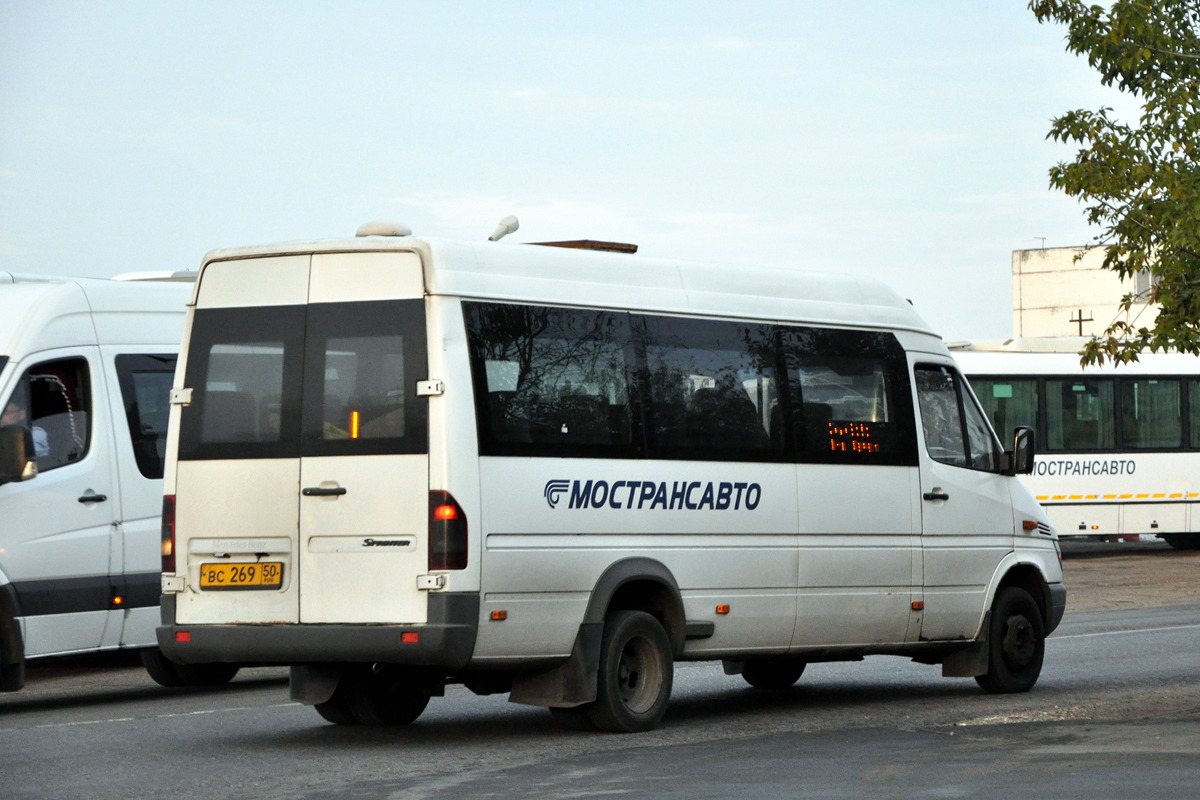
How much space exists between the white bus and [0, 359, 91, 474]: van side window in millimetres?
21237

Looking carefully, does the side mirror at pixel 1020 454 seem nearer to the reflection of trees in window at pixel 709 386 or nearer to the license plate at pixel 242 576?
the reflection of trees in window at pixel 709 386

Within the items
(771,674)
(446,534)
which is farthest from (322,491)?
(771,674)

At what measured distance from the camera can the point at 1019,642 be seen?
1364cm

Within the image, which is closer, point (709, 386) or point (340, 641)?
point (340, 641)

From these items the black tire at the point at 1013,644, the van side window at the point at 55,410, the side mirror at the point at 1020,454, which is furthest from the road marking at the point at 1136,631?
the van side window at the point at 55,410

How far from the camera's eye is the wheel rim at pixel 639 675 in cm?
1127

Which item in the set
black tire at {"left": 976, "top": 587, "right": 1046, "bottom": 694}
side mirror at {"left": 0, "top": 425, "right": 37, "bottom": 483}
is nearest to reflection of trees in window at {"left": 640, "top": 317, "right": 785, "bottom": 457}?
black tire at {"left": 976, "top": 587, "right": 1046, "bottom": 694}

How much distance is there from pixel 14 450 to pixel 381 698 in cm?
295

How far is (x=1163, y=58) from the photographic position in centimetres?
1742

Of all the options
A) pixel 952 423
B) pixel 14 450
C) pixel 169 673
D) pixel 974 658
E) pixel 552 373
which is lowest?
pixel 169 673

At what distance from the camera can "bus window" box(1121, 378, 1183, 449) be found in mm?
33531

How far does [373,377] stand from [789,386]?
3.07 meters

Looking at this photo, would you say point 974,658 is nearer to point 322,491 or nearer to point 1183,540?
point 322,491

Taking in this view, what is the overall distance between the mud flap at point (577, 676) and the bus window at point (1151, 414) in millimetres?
24244
